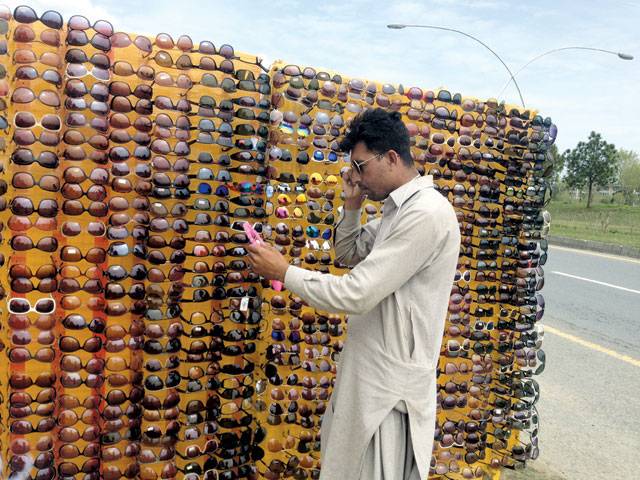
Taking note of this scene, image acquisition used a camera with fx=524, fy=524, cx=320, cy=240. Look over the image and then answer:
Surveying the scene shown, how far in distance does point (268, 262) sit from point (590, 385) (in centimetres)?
498

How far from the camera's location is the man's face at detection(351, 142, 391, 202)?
6.01 feet

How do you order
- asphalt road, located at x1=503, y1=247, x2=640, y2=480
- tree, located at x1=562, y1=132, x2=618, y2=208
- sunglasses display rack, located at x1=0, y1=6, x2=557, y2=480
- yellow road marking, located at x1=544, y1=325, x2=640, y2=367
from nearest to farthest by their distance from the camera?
sunglasses display rack, located at x1=0, y1=6, x2=557, y2=480, asphalt road, located at x1=503, y1=247, x2=640, y2=480, yellow road marking, located at x1=544, y1=325, x2=640, y2=367, tree, located at x1=562, y1=132, x2=618, y2=208

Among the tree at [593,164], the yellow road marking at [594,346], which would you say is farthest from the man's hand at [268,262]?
the tree at [593,164]

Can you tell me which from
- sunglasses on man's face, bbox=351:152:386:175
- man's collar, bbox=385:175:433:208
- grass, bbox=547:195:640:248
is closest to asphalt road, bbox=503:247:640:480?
man's collar, bbox=385:175:433:208

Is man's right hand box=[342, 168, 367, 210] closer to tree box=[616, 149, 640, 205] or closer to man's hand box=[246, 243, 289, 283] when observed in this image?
man's hand box=[246, 243, 289, 283]

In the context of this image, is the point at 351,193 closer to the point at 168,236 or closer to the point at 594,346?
the point at 168,236

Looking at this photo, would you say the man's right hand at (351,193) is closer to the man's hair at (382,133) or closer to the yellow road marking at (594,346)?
the man's hair at (382,133)

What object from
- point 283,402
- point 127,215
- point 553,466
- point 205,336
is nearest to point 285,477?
point 283,402

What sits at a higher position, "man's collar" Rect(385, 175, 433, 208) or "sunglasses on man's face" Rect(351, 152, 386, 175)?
"sunglasses on man's face" Rect(351, 152, 386, 175)

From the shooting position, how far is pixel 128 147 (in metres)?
2.15

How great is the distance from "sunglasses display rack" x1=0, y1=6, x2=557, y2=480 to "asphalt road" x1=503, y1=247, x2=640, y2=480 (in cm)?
192

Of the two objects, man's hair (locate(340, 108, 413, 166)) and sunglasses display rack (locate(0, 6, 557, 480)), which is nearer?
man's hair (locate(340, 108, 413, 166))

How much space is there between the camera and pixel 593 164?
41.0m

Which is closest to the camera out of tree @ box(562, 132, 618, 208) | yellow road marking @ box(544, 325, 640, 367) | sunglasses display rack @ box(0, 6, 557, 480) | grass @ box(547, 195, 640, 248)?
sunglasses display rack @ box(0, 6, 557, 480)
